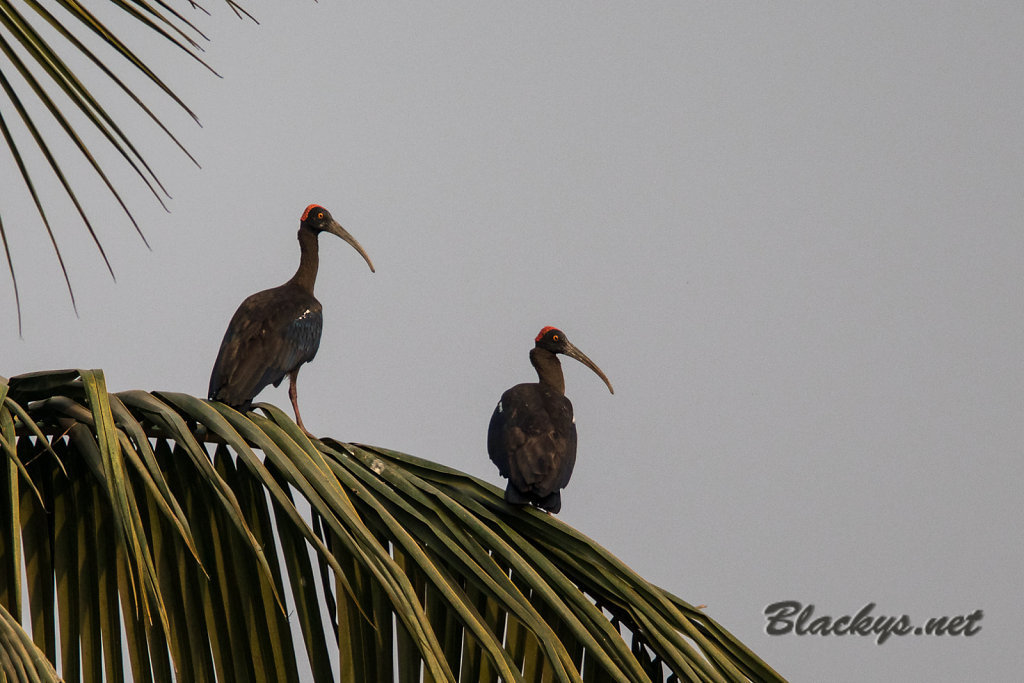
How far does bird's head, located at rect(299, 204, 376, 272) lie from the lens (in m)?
7.87

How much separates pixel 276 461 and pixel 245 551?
22cm

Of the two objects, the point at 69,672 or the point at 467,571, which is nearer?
the point at 69,672

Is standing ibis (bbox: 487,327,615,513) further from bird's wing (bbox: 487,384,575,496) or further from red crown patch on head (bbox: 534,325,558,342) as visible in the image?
red crown patch on head (bbox: 534,325,558,342)

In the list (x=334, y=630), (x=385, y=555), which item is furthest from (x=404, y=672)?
(x=385, y=555)

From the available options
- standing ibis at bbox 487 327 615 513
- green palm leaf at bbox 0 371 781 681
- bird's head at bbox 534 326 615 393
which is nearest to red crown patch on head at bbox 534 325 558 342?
bird's head at bbox 534 326 615 393

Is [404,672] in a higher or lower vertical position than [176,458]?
lower

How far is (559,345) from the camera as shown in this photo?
7.47 metres

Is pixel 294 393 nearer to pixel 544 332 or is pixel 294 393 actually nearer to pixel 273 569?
pixel 544 332

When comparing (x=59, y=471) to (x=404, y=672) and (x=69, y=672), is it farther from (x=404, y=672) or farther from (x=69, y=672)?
(x=404, y=672)

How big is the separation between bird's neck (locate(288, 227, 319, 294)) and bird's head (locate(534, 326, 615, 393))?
1.39 m

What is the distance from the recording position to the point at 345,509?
2566 millimetres

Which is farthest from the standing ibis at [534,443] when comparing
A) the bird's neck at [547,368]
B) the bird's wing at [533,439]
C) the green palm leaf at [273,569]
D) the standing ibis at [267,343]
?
the green palm leaf at [273,569]

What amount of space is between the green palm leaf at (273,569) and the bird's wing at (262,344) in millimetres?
3246

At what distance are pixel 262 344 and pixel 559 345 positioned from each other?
1829 mm
